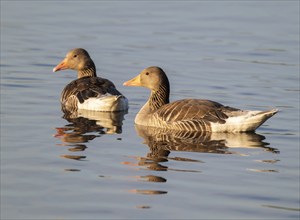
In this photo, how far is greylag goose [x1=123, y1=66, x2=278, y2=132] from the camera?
15.9 metres

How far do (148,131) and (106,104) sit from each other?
6.74ft

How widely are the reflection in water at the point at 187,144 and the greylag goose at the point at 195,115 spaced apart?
13cm

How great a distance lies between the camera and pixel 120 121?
17.5 metres

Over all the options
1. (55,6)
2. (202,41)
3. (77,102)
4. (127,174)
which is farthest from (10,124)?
(55,6)

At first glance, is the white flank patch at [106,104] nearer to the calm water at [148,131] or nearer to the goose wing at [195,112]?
the calm water at [148,131]

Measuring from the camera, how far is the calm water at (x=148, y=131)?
11656 millimetres

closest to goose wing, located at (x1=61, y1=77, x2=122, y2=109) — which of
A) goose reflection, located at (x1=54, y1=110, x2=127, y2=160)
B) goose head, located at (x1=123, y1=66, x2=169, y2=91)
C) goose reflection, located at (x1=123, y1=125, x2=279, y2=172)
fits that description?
goose reflection, located at (x1=54, y1=110, x2=127, y2=160)

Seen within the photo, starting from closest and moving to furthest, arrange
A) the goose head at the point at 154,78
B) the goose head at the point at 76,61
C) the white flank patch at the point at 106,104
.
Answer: the goose head at the point at 154,78
the white flank patch at the point at 106,104
the goose head at the point at 76,61

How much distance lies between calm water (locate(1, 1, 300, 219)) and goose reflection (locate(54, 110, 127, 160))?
0.02 meters

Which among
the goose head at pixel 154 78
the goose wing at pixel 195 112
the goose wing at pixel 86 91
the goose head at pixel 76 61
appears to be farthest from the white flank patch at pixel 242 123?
the goose head at pixel 76 61

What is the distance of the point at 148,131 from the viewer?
53.9 ft

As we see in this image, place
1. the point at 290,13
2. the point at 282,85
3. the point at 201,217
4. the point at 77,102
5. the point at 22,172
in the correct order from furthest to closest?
1. the point at 290,13
2. the point at 282,85
3. the point at 77,102
4. the point at 22,172
5. the point at 201,217

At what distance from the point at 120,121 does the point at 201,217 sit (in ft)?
22.1

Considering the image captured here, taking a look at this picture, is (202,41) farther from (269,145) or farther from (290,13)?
(269,145)
